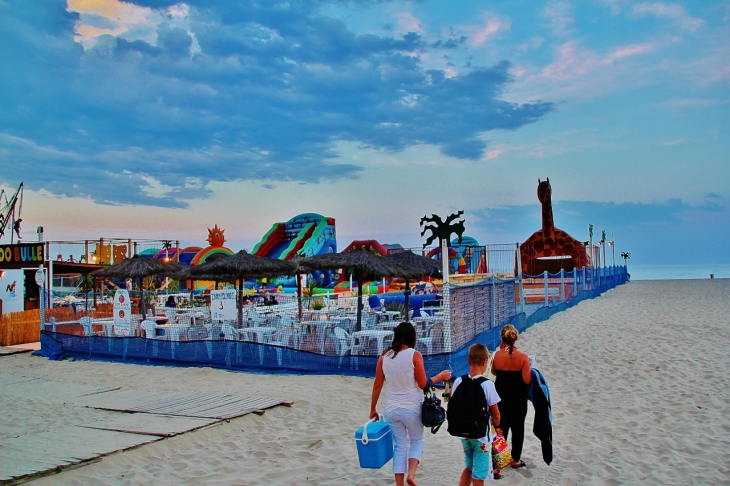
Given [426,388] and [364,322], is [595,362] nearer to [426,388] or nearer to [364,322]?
[364,322]

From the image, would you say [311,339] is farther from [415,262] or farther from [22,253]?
[22,253]

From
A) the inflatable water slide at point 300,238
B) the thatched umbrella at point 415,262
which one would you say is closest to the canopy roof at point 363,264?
the thatched umbrella at point 415,262

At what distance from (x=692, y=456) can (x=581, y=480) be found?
1262 millimetres

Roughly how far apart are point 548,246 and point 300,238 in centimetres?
1700

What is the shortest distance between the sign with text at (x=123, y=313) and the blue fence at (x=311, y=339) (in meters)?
0.33

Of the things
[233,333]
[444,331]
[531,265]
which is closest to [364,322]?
[233,333]

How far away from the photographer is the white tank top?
4.28m

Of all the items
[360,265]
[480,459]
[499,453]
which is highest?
[360,265]

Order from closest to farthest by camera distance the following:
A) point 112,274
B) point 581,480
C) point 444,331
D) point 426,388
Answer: point 426,388 → point 581,480 → point 444,331 → point 112,274

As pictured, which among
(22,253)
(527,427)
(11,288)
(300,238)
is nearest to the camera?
(527,427)

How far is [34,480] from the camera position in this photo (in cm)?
496

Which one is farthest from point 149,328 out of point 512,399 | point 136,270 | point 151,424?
point 512,399

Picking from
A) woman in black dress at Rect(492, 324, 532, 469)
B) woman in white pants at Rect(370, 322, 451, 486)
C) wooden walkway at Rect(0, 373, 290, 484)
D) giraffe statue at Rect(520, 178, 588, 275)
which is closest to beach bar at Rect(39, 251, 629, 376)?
wooden walkway at Rect(0, 373, 290, 484)

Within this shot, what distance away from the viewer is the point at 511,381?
5.02 meters
